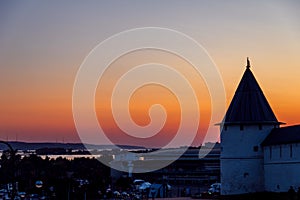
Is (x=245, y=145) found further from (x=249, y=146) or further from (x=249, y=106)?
(x=249, y=106)

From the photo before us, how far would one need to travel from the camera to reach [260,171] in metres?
48.2

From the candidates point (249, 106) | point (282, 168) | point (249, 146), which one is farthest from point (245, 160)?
point (282, 168)

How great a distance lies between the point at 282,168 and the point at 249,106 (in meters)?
6.61

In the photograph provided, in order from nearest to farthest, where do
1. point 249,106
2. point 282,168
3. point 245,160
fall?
point 282,168 < point 245,160 < point 249,106

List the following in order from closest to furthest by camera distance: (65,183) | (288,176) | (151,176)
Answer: (288,176), (65,183), (151,176)

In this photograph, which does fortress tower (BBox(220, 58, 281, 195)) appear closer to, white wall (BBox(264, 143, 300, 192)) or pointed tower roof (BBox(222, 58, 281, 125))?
pointed tower roof (BBox(222, 58, 281, 125))

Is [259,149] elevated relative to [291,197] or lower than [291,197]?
elevated

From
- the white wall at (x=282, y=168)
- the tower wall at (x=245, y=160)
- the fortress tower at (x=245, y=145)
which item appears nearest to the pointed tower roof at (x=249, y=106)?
the fortress tower at (x=245, y=145)

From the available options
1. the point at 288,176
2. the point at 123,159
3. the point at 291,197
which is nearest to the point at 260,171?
the point at 288,176

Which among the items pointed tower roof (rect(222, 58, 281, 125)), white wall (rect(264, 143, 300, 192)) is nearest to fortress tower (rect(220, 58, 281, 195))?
pointed tower roof (rect(222, 58, 281, 125))

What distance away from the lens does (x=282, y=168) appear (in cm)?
4462

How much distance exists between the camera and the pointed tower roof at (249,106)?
4875 centimetres

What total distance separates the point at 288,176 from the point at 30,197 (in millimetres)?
23902

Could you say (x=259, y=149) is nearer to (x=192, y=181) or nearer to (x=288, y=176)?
(x=288, y=176)
